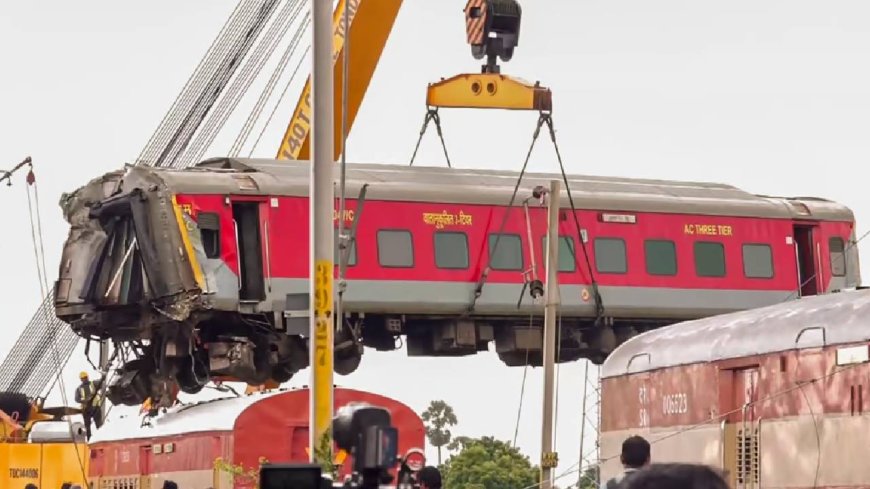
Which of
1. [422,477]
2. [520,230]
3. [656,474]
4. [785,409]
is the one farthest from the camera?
[520,230]

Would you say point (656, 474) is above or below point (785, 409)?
below

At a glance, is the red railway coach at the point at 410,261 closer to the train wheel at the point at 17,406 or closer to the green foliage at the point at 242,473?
the train wheel at the point at 17,406

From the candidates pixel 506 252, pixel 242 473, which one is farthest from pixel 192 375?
pixel 242 473

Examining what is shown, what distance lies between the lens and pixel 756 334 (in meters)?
17.6

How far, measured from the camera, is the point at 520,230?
1416 inches

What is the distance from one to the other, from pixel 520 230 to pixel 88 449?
26.9 ft

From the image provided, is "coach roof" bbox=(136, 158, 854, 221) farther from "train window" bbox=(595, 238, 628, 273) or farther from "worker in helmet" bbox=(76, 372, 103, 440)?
"worker in helmet" bbox=(76, 372, 103, 440)

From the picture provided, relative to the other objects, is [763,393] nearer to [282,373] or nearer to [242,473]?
[242,473]

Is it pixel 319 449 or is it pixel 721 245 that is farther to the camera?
pixel 721 245

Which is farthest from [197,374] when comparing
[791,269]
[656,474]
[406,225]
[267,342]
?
[656,474]

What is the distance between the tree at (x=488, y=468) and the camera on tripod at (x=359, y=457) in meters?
63.0

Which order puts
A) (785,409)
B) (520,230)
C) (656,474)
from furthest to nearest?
(520,230) → (785,409) → (656,474)

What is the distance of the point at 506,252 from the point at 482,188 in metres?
1.25

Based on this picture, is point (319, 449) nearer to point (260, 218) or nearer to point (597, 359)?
A: point (260, 218)
